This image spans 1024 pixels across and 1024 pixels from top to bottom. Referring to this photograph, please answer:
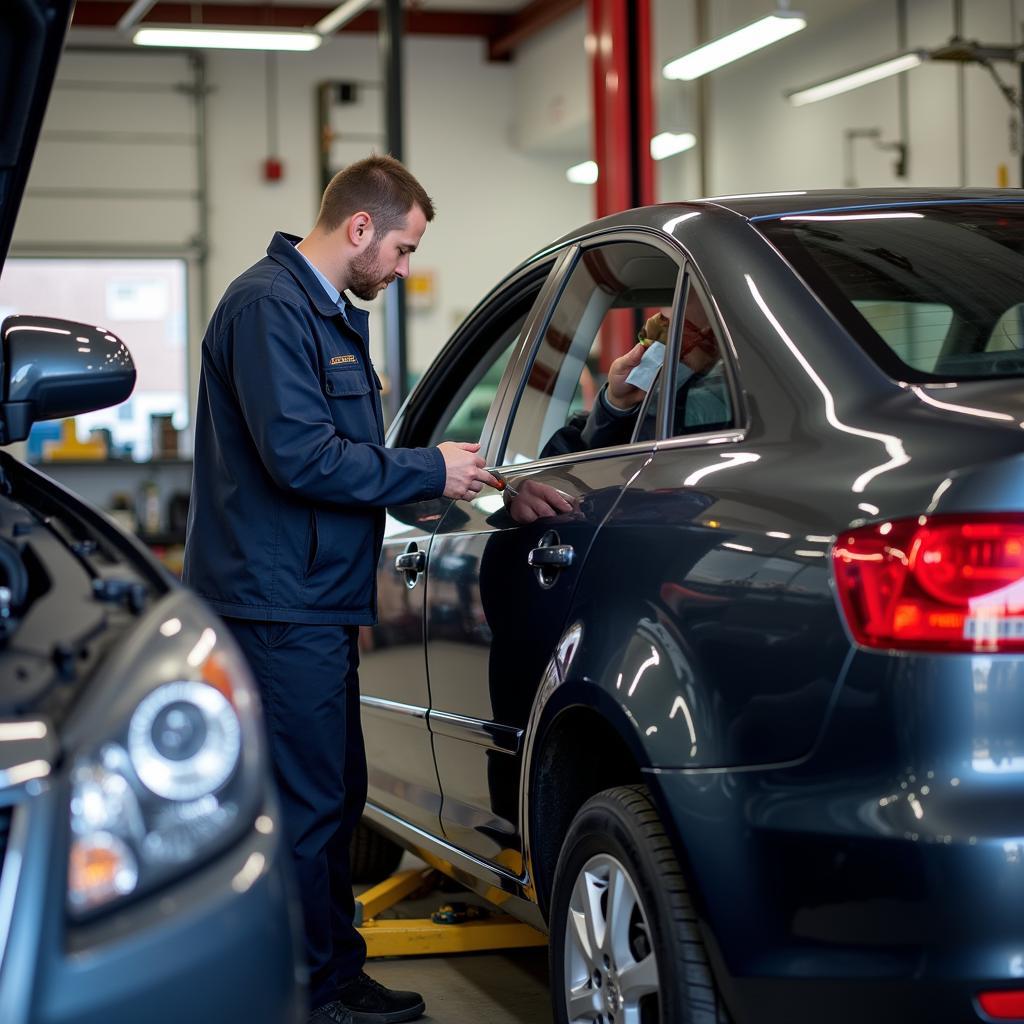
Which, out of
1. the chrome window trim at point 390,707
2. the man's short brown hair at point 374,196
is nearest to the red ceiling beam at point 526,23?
the chrome window trim at point 390,707

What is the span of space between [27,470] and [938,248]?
1.36 metres

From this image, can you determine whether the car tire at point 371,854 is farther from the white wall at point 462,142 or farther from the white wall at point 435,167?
the white wall at point 435,167

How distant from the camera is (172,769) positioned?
4.70ft

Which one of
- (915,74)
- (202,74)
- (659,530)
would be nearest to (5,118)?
(659,530)

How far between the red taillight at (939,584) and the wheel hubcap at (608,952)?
60cm

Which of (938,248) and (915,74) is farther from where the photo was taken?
(915,74)

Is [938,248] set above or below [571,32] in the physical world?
below

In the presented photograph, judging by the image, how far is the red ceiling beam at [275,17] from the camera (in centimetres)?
1523

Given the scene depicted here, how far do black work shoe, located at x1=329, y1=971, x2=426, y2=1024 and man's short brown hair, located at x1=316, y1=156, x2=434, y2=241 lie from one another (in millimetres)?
1431

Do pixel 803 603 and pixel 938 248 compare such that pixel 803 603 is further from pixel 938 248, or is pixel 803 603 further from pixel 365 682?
pixel 365 682

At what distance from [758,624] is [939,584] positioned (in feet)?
0.85

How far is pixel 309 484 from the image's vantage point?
2.70 m

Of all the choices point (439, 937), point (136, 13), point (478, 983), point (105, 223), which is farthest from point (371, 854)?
point (105, 223)

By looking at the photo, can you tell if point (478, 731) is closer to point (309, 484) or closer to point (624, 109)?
point (309, 484)
